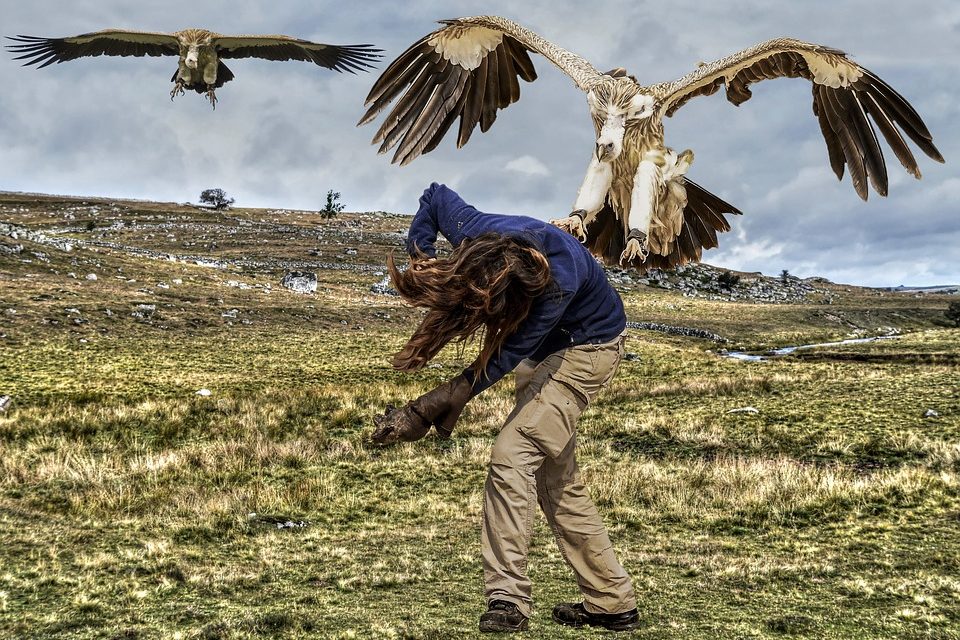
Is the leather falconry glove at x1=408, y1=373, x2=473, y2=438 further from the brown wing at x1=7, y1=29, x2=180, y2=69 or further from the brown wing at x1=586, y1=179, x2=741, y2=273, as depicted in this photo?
the brown wing at x1=7, y1=29, x2=180, y2=69

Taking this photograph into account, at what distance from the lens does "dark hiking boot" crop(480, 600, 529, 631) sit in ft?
14.0

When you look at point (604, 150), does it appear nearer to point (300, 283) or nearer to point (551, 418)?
point (551, 418)

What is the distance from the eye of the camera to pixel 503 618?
14.0 feet

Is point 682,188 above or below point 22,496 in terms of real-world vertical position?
above

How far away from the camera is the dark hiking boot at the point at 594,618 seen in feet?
15.3

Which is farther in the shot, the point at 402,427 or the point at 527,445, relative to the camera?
the point at 527,445

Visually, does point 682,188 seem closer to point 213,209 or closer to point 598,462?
point 598,462

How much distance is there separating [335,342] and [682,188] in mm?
27843

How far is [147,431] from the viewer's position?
14336 mm

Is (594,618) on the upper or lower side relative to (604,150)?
lower

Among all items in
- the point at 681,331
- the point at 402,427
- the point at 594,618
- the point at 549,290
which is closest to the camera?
the point at 549,290

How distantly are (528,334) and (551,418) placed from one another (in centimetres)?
68

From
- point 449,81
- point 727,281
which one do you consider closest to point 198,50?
point 449,81

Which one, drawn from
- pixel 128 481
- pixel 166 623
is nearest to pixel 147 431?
pixel 128 481
